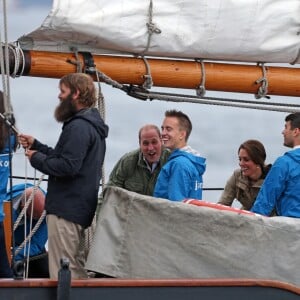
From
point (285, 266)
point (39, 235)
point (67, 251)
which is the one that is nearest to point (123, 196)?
point (67, 251)

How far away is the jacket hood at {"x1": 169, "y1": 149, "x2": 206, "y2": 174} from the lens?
7.38 m

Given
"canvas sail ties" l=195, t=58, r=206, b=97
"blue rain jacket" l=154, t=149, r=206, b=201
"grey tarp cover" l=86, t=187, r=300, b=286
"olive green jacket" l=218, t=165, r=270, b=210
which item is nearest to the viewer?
"grey tarp cover" l=86, t=187, r=300, b=286

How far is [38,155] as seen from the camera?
689 cm

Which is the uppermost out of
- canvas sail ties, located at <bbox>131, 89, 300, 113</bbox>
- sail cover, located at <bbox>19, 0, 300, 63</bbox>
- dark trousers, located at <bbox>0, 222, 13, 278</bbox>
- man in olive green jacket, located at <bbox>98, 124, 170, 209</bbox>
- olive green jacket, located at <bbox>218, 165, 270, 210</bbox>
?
sail cover, located at <bbox>19, 0, 300, 63</bbox>

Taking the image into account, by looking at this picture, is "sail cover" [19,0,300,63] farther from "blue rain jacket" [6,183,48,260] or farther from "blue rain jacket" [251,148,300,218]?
"blue rain jacket" [6,183,48,260]

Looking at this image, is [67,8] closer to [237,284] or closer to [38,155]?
[38,155]

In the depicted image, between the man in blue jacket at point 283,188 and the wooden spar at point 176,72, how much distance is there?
0.66m

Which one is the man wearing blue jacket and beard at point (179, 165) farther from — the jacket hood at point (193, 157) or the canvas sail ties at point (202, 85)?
the canvas sail ties at point (202, 85)

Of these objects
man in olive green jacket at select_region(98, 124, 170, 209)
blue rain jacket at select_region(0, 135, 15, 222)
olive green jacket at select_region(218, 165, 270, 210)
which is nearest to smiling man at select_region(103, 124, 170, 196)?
man in olive green jacket at select_region(98, 124, 170, 209)

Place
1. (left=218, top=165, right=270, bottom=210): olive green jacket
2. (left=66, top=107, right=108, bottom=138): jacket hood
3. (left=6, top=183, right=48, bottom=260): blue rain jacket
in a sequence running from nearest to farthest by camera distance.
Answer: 1. (left=66, top=107, right=108, bottom=138): jacket hood
2. (left=6, top=183, right=48, bottom=260): blue rain jacket
3. (left=218, top=165, right=270, bottom=210): olive green jacket

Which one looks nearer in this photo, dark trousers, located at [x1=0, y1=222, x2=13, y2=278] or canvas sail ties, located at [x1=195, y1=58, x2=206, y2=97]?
dark trousers, located at [x1=0, y1=222, x2=13, y2=278]

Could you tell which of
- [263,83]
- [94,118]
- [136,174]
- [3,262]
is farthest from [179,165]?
[3,262]

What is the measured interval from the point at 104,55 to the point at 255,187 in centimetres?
134

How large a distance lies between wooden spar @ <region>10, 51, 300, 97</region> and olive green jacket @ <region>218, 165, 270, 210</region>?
2.00 ft
